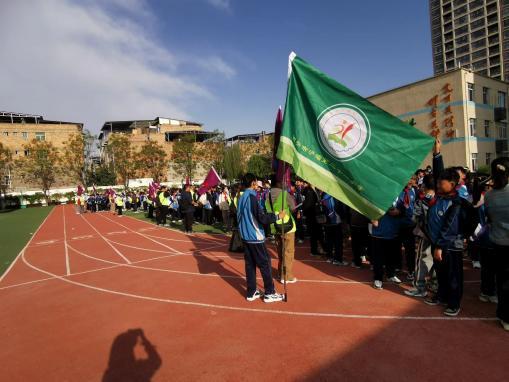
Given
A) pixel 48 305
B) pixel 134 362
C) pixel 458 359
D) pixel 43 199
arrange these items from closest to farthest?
pixel 458 359 → pixel 134 362 → pixel 48 305 → pixel 43 199

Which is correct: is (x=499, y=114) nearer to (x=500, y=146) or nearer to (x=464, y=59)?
(x=500, y=146)

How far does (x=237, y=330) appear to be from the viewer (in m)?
4.46

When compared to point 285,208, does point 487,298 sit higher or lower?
lower

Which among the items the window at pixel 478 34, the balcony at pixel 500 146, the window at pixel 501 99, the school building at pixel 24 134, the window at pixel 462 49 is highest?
the window at pixel 478 34

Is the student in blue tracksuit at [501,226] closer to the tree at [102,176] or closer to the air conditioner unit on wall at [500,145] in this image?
the air conditioner unit on wall at [500,145]

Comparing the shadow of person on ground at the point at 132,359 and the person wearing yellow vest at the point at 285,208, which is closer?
the shadow of person on ground at the point at 132,359

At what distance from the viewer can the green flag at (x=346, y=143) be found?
14.0 feet

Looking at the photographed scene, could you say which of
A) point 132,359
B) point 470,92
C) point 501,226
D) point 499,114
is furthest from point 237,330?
point 499,114

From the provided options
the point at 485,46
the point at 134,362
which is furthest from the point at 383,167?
the point at 485,46

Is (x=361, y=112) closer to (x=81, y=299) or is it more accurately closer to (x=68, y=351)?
(x=68, y=351)

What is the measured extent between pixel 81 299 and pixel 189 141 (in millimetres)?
46333

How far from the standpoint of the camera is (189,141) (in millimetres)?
51125

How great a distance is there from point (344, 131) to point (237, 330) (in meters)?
3.04

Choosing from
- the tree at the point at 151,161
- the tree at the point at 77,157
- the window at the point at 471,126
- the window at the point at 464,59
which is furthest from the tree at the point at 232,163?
the window at the point at 464,59
